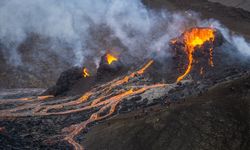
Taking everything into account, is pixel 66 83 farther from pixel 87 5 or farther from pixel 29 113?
pixel 87 5

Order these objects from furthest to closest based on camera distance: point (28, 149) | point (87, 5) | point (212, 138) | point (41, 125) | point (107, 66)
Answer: point (87, 5)
point (107, 66)
point (41, 125)
point (28, 149)
point (212, 138)

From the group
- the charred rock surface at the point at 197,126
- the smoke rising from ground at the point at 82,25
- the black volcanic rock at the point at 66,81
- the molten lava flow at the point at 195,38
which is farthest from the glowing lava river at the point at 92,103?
the smoke rising from ground at the point at 82,25

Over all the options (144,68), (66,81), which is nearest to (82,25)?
(66,81)

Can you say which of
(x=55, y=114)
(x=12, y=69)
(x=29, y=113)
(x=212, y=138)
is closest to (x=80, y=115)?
(x=55, y=114)

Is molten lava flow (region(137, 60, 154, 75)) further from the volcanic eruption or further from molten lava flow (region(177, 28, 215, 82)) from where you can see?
molten lava flow (region(177, 28, 215, 82))

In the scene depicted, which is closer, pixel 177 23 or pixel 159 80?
pixel 159 80

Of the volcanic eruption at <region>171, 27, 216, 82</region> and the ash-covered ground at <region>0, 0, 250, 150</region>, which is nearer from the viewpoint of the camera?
the ash-covered ground at <region>0, 0, 250, 150</region>

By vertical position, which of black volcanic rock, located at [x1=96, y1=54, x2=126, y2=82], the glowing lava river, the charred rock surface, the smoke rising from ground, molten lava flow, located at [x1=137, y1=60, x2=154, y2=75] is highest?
the smoke rising from ground

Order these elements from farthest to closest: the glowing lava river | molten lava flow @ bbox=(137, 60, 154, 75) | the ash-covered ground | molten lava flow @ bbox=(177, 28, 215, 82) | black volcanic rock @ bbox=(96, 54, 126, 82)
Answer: black volcanic rock @ bbox=(96, 54, 126, 82)
molten lava flow @ bbox=(137, 60, 154, 75)
molten lava flow @ bbox=(177, 28, 215, 82)
the glowing lava river
the ash-covered ground

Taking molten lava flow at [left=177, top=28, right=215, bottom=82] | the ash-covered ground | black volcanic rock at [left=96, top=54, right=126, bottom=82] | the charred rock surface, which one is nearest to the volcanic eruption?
molten lava flow at [left=177, top=28, right=215, bottom=82]
